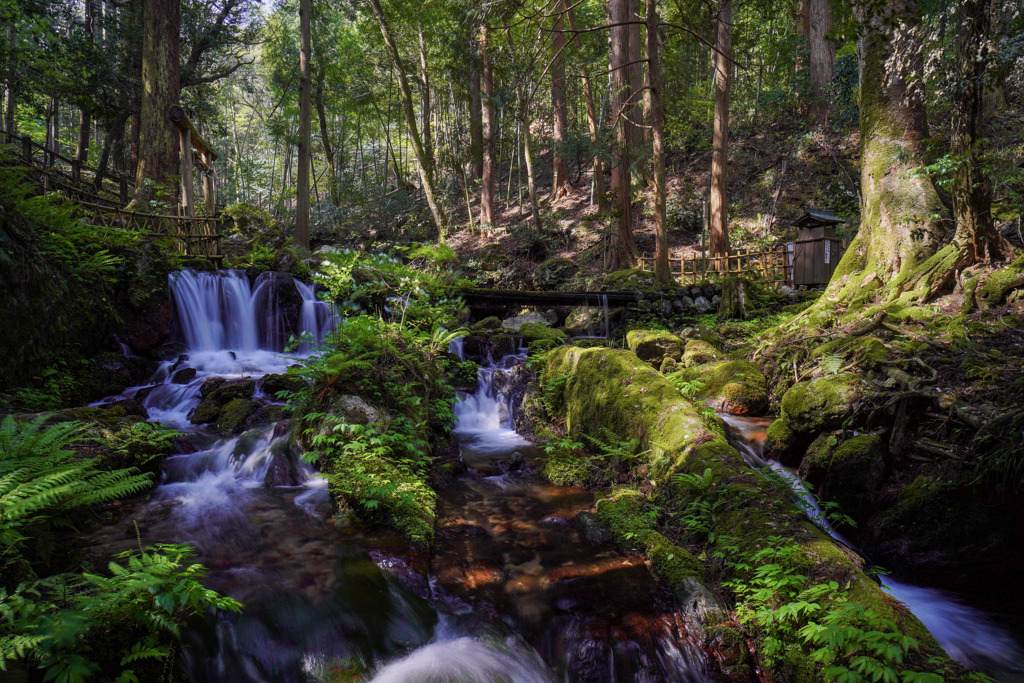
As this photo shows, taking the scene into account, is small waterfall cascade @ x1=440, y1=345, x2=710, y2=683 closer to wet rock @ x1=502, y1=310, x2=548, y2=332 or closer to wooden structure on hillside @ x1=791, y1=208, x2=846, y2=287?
wet rock @ x1=502, y1=310, x2=548, y2=332

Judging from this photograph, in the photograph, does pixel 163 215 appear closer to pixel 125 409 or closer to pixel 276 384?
pixel 276 384

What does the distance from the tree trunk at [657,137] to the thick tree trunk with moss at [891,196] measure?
4547 mm

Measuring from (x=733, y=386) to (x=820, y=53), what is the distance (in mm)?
22059

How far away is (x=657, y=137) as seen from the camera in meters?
13.0

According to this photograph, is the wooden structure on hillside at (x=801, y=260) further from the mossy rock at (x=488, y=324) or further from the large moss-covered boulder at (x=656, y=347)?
the mossy rock at (x=488, y=324)

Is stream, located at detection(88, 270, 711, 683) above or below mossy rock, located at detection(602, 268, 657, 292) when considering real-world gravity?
below

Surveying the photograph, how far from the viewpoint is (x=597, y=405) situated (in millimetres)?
6957

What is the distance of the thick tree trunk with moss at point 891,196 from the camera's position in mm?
7784

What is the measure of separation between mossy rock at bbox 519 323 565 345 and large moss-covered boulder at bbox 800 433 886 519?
6418mm

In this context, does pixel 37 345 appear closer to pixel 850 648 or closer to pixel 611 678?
pixel 611 678

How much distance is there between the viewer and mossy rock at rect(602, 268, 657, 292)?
1460cm

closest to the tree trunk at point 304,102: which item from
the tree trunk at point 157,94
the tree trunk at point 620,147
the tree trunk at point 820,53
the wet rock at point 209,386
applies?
the tree trunk at point 157,94

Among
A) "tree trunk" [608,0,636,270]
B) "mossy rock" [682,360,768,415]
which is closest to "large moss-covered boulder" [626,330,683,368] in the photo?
"mossy rock" [682,360,768,415]

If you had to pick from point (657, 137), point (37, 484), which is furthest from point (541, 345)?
point (37, 484)
